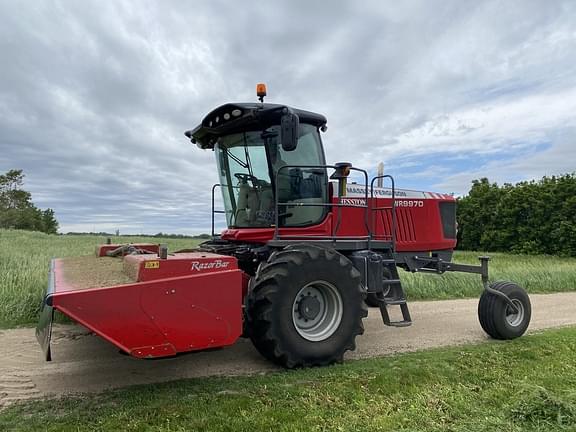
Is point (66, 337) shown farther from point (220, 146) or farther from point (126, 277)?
point (220, 146)

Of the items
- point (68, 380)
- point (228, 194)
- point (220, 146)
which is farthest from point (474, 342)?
point (68, 380)

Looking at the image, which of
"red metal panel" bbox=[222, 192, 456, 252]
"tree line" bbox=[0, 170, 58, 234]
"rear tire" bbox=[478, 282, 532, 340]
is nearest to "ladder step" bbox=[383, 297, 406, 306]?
"red metal panel" bbox=[222, 192, 456, 252]

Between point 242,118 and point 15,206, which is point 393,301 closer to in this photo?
point 242,118

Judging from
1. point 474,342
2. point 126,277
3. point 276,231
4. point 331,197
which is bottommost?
point 474,342

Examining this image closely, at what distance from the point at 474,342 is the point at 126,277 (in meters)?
4.81

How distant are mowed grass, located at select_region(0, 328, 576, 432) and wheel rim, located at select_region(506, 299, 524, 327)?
1.47 m

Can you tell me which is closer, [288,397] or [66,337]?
[288,397]

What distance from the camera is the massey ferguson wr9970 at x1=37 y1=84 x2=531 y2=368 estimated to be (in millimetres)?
4109

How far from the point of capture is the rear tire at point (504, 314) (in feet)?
21.9

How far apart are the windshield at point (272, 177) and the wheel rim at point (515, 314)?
3.17 metres

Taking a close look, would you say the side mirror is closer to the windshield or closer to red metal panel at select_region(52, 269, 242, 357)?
the windshield

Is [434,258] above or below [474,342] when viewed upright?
above

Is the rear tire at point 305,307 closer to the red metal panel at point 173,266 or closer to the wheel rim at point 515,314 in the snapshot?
the red metal panel at point 173,266

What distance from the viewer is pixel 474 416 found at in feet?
12.4
